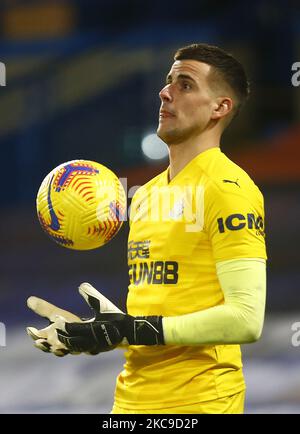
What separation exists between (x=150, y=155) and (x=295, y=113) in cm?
210

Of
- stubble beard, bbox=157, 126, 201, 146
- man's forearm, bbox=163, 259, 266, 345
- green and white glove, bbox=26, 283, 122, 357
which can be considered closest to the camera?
man's forearm, bbox=163, 259, 266, 345

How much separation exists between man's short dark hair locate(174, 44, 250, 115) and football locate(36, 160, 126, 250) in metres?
0.53

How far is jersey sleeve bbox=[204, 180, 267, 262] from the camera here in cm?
276

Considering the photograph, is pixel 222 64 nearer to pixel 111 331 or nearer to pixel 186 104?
pixel 186 104

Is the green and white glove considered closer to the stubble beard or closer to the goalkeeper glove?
the goalkeeper glove

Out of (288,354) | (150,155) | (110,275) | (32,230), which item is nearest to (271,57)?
(150,155)

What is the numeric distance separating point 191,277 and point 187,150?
48 cm

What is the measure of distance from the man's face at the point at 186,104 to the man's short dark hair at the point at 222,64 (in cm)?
3

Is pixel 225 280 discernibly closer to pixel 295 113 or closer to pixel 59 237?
pixel 59 237

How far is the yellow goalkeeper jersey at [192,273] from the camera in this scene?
9.18 feet

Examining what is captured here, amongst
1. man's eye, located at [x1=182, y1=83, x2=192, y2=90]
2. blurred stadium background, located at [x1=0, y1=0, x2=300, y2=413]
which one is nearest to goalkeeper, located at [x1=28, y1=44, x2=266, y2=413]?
man's eye, located at [x1=182, y1=83, x2=192, y2=90]

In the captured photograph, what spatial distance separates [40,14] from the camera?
44.2 ft

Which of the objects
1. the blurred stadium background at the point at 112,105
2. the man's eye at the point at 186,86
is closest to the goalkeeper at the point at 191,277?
the man's eye at the point at 186,86

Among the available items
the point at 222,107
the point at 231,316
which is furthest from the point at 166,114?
the point at 231,316
